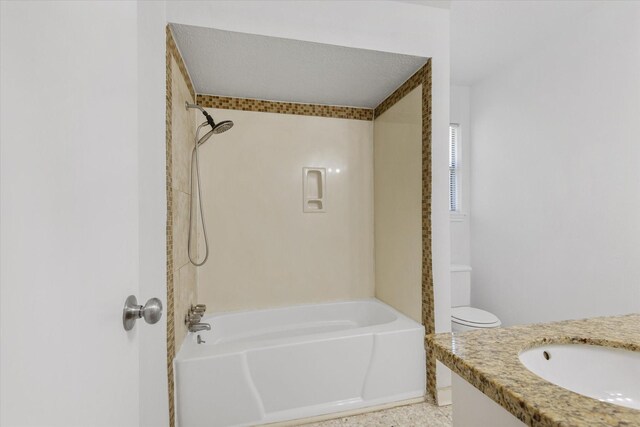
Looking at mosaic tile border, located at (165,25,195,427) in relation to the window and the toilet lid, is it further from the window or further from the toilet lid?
the window

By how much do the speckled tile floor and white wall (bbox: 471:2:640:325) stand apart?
1224 millimetres

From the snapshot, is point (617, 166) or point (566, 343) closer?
point (566, 343)

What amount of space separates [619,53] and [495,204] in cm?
133

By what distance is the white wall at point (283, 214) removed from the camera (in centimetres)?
242

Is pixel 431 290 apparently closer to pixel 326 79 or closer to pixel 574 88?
pixel 326 79

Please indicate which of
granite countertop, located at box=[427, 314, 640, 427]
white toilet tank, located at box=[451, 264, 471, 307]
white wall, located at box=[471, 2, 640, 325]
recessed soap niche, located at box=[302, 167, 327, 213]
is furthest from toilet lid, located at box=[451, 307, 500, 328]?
granite countertop, located at box=[427, 314, 640, 427]

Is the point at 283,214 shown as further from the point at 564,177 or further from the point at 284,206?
the point at 564,177

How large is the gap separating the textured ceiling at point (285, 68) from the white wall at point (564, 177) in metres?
1.18

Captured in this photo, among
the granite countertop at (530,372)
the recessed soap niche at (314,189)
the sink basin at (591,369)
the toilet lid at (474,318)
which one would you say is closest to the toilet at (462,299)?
the toilet lid at (474,318)

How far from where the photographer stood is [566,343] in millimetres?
716

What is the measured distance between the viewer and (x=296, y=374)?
176 cm

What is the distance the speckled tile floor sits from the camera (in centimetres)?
175
